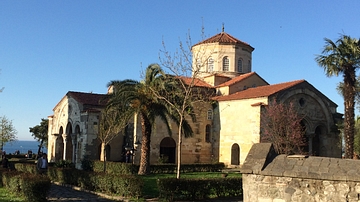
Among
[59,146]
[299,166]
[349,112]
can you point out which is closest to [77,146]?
[59,146]

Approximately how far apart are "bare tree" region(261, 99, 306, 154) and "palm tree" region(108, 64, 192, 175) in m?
6.74

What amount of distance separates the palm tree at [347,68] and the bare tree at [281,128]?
3223mm

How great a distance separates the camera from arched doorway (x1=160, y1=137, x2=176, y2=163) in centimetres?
3338

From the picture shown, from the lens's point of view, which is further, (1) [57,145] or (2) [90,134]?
(1) [57,145]

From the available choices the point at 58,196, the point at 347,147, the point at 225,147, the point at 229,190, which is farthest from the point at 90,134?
the point at 347,147

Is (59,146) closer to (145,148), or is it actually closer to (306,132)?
(145,148)

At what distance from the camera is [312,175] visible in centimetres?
823

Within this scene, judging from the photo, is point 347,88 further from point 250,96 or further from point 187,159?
point 187,159

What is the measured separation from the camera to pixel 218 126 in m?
34.0

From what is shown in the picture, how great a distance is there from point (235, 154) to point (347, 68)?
11652 millimetres

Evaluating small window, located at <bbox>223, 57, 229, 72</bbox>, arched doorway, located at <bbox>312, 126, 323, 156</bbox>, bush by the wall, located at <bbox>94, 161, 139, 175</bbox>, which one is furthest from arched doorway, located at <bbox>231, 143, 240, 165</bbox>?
bush by the wall, located at <bbox>94, 161, 139, 175</bbox>

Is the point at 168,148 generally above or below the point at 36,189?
above

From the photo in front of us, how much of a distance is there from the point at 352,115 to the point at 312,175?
19.8 metres

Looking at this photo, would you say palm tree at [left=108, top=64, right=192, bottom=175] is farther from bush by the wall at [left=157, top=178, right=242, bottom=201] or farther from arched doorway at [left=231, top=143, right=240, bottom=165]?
arched doorway at [left=231, top=143, right=240, bottom=165]
